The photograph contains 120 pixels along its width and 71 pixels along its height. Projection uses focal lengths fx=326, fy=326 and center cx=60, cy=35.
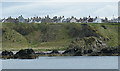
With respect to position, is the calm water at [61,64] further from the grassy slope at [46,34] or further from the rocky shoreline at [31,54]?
the grassy slope at [46,34]

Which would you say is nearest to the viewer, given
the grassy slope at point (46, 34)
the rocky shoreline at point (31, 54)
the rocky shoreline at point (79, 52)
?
the rocky shoreline at point (31, 54)

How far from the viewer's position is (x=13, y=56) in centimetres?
8556

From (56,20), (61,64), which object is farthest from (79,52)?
(56,20)

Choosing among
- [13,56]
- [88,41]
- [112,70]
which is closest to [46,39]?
→ [88,41]

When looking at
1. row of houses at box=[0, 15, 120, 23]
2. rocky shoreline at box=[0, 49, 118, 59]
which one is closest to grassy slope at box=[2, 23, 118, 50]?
rocky shoreline at box=[0, 49, 118, 59]

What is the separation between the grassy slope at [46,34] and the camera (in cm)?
11788

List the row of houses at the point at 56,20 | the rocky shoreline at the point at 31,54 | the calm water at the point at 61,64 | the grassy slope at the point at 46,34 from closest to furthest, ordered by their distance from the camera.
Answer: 1. the calm water at the point at 61,64
2. the rocky shoreline at the point at 31,54
3. the grassy slope at the point at 46,34
4. the row of houses at the point at 56,20

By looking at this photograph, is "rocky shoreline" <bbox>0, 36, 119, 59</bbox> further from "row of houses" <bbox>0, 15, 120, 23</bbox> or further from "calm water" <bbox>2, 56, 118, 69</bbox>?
"row of houses" <bbox>0, 15, 120, 23</bbox>

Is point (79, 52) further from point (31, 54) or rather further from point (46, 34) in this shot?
point (46, 34)

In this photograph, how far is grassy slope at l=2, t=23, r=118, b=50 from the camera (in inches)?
4641

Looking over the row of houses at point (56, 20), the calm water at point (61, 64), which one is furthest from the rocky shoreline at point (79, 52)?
the row of houses at point (56, 20)

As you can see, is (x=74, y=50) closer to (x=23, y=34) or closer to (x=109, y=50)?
(x=109, y=50)

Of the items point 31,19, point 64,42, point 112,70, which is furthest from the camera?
point 31,19

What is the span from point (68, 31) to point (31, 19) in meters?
41.4
